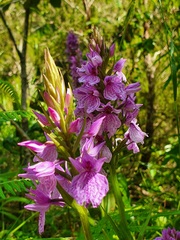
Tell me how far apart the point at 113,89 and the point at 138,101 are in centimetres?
293

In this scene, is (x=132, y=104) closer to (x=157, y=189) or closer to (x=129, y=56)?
(x=157, y=189)

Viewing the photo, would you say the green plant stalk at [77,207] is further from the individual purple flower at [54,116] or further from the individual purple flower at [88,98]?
the individual purple flower at [88,98]

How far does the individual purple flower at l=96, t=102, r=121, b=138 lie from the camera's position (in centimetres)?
114

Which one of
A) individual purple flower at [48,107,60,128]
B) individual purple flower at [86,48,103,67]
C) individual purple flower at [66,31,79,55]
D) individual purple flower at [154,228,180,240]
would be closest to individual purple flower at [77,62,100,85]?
individual purple flower at [86,48,103,67]

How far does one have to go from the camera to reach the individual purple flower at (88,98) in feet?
3.70

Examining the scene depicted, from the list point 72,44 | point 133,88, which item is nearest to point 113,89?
point 133,88

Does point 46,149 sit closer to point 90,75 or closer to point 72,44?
point 90,75

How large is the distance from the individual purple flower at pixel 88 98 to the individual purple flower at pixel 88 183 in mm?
307

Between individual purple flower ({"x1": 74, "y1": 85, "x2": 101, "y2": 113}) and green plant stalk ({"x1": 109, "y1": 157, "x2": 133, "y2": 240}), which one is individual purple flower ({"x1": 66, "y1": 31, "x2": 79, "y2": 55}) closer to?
individual purple flower ({"x1": 74, "y1": 85, "x2": 101, "y2": 113})

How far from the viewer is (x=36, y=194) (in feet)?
3.03

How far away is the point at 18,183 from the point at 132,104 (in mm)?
577

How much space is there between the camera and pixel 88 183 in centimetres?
79

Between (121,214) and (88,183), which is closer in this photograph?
(88,183)

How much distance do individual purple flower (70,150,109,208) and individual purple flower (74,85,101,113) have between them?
12.1 inches
